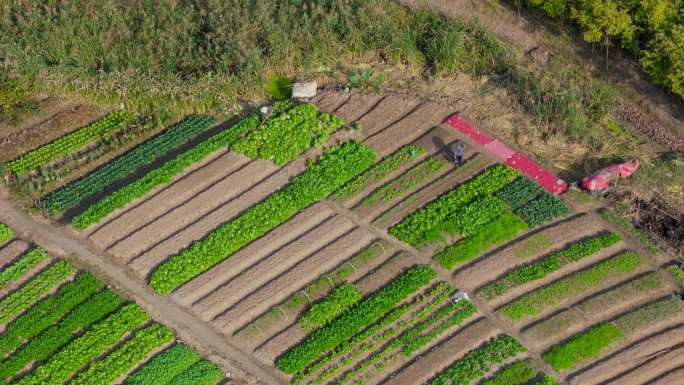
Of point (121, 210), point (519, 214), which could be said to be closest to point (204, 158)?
point (121, 210)

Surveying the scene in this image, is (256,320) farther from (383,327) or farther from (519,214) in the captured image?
(519,214)

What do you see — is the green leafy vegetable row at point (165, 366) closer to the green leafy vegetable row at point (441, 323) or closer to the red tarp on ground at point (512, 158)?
the green leafy vegetable row at point (441, 323)

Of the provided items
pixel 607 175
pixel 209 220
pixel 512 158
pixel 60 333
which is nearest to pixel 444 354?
pixel 512 158

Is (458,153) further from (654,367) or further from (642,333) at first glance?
(654,367)

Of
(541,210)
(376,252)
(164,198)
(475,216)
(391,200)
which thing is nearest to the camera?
(376,252)

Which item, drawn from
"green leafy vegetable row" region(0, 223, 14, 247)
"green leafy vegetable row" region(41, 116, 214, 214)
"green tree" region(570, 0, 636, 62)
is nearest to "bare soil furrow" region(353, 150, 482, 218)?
"green leafy vegetable row" region(41, 116, 214, 214)

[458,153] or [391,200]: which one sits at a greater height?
[458,153]

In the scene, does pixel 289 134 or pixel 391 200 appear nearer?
pixel 391 200
